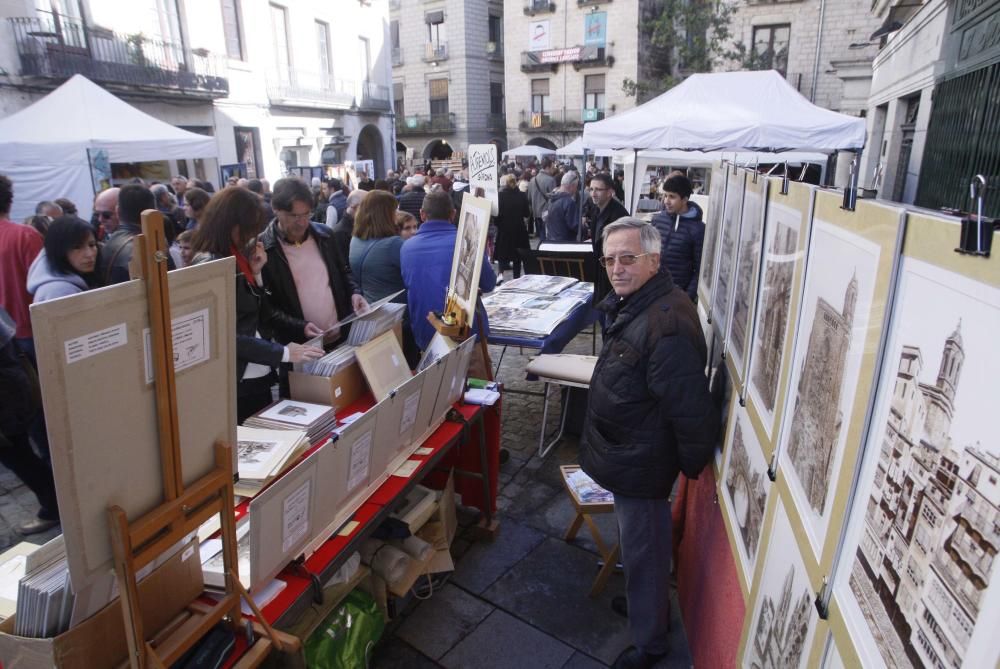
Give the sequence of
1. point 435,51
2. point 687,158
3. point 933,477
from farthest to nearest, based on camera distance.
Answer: point 435,51 < point 687,158 < point 933,477

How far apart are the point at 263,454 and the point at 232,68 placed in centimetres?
1717

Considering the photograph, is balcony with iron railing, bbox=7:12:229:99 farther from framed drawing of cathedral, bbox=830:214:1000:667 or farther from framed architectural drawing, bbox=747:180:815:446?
framed drawing of cathedral, bbox=830:214:1000:667

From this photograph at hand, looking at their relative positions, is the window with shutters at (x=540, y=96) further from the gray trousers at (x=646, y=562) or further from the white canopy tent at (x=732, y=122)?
the gray trousers at (x=646, y=562)

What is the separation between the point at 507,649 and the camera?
2.63 m

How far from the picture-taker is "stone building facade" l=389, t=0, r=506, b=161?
3139cm

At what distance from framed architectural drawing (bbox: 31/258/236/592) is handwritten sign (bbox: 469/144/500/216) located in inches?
217

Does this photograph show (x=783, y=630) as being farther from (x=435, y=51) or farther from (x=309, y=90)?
(x=435, y=51)

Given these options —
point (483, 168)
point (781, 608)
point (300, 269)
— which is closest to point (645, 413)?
point (781, 608)

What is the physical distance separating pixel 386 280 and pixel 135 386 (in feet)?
9.86

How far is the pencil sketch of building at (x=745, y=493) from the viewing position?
5.47 feet

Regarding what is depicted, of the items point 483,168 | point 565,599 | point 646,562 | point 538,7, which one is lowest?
point 565,599

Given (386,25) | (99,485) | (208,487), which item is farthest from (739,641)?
(386,25)

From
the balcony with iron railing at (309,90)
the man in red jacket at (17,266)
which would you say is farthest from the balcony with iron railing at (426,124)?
the man in red jacket at (17,266)

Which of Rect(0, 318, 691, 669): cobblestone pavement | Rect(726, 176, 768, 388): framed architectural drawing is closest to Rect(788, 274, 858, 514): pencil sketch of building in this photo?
Rect(726, 176, 768, 388): framed architectural drawing
